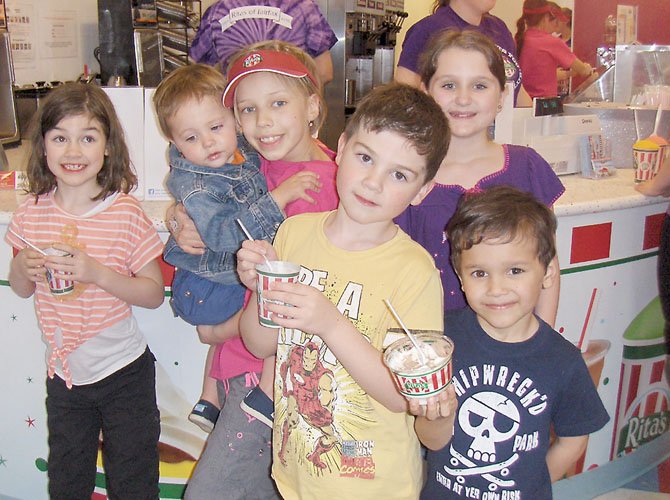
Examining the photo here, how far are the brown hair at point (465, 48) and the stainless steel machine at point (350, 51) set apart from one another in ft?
16.9

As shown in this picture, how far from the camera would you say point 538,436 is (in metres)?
1.69

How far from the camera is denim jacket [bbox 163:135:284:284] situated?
1860 mm

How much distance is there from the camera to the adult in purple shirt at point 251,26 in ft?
8.50

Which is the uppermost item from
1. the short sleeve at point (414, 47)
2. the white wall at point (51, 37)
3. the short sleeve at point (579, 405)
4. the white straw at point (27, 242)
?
the white wall at point (51, 37)

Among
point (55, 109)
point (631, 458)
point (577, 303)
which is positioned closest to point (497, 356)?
point (577, 303)

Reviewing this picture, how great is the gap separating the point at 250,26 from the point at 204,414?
138cm

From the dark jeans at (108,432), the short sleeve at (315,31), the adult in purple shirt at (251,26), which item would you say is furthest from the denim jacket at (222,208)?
the short sleeve at (315,31)

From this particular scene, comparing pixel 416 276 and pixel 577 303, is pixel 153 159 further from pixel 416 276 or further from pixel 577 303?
pixel 577 303

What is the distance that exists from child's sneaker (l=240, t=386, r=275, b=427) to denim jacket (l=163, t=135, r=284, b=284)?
12.9 inches

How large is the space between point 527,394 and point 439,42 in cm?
94

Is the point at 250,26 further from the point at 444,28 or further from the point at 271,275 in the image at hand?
the point at 271,275

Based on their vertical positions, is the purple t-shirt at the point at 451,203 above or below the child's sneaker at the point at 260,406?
above

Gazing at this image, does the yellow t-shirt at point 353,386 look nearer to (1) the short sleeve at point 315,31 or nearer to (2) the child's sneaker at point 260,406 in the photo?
(2) the child's sneaker at point 260,406

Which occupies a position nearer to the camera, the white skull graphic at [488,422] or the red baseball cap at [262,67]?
the white skull graphic at [488,422]
